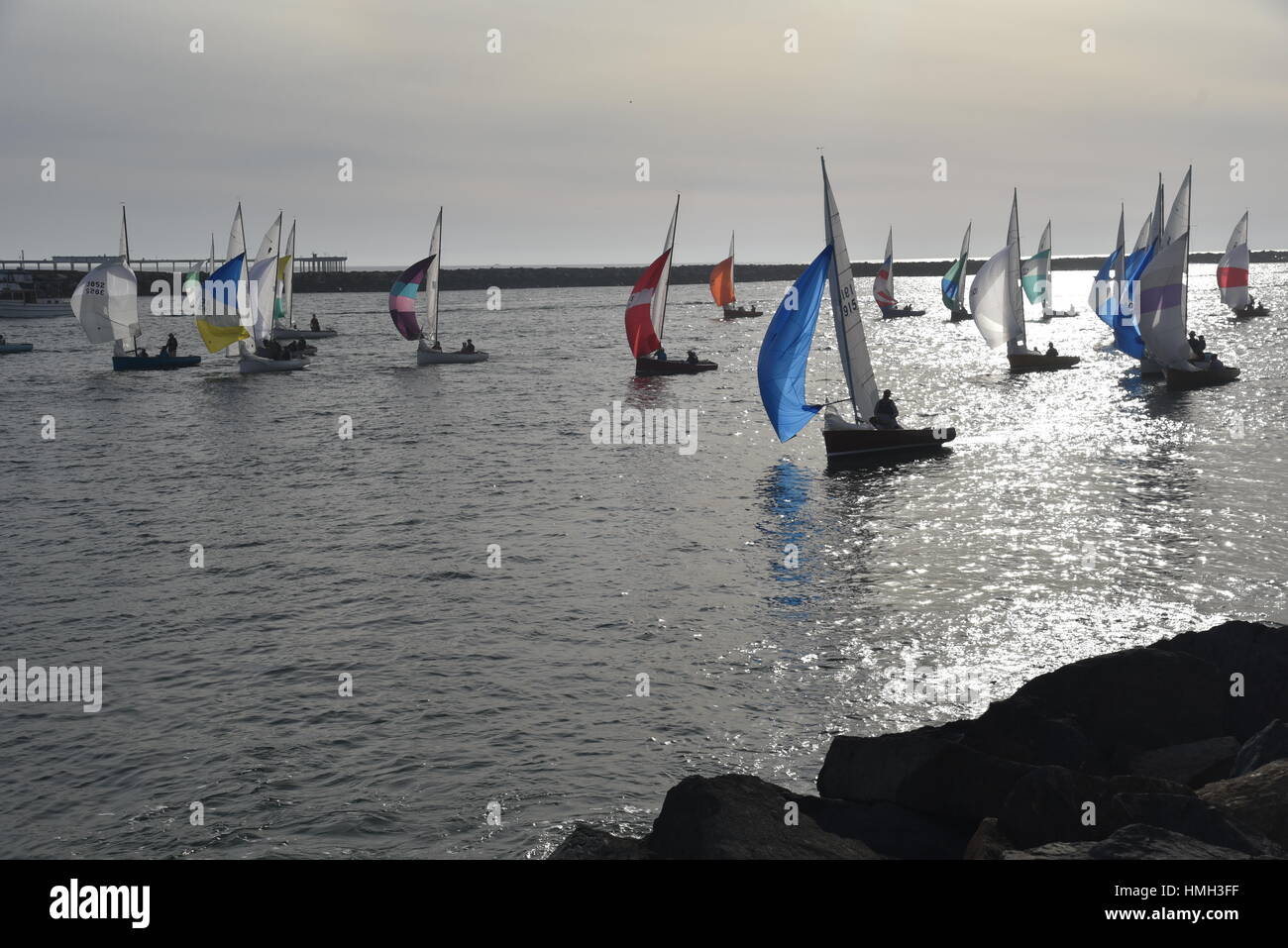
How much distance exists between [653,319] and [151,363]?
3647 centimetres

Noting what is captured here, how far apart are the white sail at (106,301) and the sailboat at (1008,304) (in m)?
53.7

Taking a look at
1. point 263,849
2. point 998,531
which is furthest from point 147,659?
point 998,531

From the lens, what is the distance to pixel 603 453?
147 ft

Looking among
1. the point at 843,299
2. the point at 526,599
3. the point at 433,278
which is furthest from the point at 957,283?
the point at 526,599

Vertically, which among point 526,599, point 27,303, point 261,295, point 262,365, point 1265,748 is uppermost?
point 27,303

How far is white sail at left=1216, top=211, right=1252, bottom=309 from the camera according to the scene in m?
99.8

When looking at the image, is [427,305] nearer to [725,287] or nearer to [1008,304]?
[1008,304]

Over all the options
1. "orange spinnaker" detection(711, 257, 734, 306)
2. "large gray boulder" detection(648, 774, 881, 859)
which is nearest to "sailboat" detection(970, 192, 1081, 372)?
"orange spinnaker" detection(711, 257, 734, 306)

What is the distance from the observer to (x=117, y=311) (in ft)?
243

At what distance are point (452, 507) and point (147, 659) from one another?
14565 mm

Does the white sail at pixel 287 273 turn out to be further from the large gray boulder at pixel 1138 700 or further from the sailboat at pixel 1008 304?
the large gray boulder at pixel 1138 700

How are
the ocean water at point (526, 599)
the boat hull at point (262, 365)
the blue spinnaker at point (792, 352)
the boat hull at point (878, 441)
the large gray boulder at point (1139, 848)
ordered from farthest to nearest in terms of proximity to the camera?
the boat hull at point (262, 365) < the boat hull at point (878, 441) < the blue spinnaker at point (792, 352) < the ocean water at point (526, 599) < the large gray boulder at point (1139, 848)

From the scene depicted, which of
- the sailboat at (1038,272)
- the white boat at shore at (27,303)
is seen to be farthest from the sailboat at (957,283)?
the white boat at shore at (27,303)

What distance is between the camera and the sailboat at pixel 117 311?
72.2m
